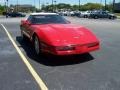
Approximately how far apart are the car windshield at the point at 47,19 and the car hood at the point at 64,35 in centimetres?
83

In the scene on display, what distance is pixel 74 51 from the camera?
25.9 ft

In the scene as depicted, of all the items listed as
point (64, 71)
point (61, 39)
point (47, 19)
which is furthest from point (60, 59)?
point (47, 19)

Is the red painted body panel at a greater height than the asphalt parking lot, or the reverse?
the red painted body panel

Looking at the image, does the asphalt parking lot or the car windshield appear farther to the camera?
the car windshield

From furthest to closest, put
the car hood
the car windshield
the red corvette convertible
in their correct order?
the car windshield
the car hood
the red corvette convertible

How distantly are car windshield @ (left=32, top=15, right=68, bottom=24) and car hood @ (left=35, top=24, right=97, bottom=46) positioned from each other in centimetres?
83

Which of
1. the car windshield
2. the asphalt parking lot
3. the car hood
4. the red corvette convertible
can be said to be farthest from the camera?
the car windshield

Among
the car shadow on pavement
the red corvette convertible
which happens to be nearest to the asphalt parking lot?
the car shadow on pavement

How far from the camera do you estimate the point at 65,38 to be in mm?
8203

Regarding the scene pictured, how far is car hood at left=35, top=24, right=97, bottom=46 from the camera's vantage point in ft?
26.5

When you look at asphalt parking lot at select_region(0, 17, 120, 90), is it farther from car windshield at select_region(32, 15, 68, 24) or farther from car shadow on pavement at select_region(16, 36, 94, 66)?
car windshield at select_region(32, 15, 68, 24)

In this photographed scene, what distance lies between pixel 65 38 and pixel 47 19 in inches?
90.9

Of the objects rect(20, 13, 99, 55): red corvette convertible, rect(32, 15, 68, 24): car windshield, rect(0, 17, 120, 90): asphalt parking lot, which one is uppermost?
rect(32, 15, 68, 24): car windshield

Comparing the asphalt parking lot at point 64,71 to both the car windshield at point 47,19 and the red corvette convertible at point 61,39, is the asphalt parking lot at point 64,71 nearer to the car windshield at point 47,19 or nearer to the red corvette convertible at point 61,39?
the red corvette convertible at point 61,39
